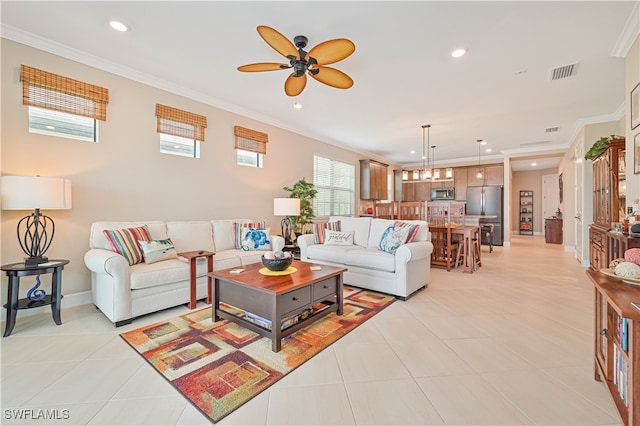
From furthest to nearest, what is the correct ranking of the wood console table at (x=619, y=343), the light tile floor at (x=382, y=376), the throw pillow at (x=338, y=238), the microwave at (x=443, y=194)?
the microwave at (x=443, y=194) → the throw pillow at (x=338, y=238) → the light tile floor at (x=382, y=376) → the wood console table at (x=619, y=343)

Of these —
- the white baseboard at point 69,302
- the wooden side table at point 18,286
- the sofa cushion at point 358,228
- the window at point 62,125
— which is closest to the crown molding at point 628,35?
the sofa cushion at point 358,228

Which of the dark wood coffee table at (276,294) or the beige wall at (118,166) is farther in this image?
the beige wall at (118,166)

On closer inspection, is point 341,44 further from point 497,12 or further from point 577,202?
point 577,202

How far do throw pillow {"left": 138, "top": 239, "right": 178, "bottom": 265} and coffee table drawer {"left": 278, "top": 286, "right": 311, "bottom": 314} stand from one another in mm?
1684

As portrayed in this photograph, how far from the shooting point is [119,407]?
154 cm

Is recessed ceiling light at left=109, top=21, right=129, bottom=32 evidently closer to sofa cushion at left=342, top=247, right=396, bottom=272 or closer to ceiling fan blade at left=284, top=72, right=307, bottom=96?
ceiling fan blade at left=284, top=72, right=307, bottom=96

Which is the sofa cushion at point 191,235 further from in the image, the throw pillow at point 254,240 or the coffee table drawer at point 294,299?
the coffee table drawer at point 294,299

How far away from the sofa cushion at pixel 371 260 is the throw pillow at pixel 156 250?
2.16 metres

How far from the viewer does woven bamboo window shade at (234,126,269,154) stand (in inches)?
182

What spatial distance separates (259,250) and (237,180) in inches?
55.6

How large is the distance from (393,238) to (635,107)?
273cm

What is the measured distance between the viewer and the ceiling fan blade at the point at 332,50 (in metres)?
2.10

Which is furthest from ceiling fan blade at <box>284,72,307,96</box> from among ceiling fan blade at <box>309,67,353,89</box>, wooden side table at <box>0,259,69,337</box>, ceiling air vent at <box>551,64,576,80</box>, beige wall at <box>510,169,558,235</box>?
beige wall at <box>510,169,558,235</box>

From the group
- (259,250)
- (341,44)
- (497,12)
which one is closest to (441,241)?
(259,250)
